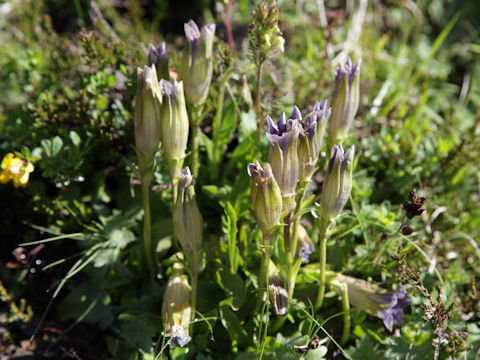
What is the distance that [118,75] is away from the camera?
2.27m

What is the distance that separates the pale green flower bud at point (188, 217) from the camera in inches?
60.5

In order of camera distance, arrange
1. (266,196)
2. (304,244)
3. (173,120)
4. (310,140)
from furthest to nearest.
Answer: (304,244) < (173,120) < (310,140) < (266,196)

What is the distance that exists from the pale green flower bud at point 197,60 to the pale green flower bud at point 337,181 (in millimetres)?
658

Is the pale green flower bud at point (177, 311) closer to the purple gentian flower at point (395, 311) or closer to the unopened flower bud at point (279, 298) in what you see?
the unopened flower bud at point (279, 298)

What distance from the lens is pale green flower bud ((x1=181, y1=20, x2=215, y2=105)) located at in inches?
70.6

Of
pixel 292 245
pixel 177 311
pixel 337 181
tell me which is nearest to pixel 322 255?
pixel 292 245

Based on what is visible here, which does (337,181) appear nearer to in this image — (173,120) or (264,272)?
(264,272)

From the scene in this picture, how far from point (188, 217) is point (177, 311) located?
1.33 ft

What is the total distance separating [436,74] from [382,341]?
2.41 metres

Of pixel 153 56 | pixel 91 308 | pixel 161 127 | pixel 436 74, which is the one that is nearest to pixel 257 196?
pixel 161 127

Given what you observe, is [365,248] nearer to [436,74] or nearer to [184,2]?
[436,74]

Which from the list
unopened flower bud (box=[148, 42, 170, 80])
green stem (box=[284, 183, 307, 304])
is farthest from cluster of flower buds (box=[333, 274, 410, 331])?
unopened flower bud (box=[148, 42, 170, 80])

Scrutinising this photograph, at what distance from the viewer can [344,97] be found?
1840 millimetres

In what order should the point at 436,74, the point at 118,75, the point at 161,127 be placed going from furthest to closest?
the point at 436,74
the point at 118,75
the point at 161,127
